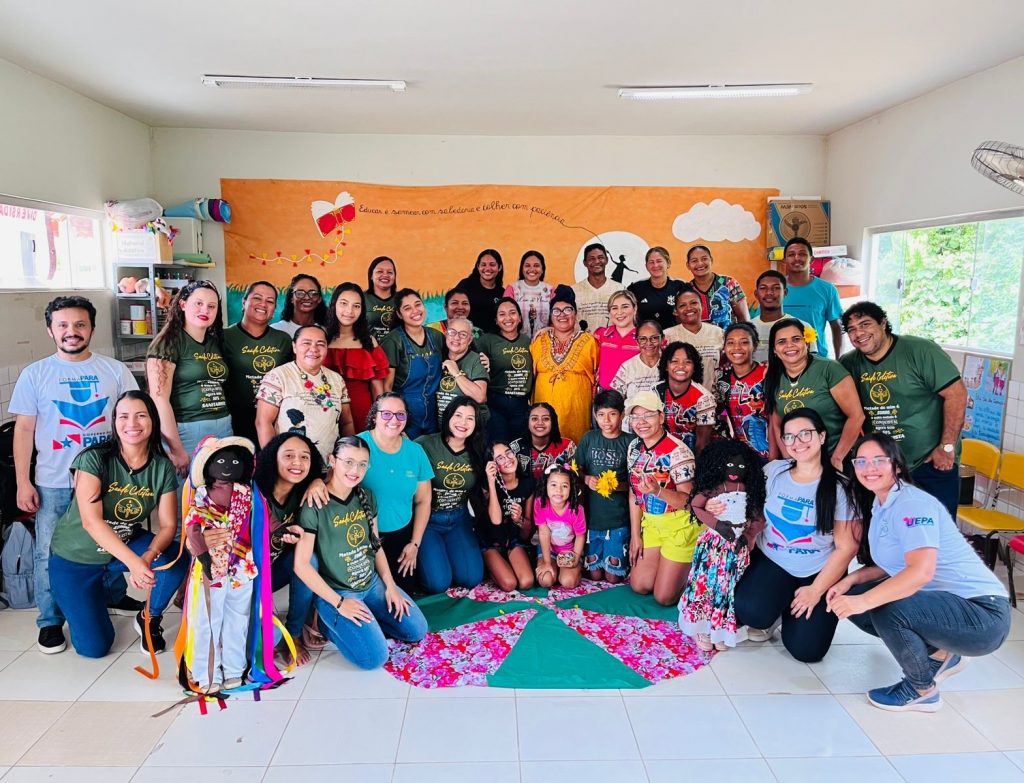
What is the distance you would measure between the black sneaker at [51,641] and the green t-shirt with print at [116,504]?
412 mm

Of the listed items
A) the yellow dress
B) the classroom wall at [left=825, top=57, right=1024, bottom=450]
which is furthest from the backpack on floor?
the classroom wall at [left=825, top=57, right=1024, bottom=450]

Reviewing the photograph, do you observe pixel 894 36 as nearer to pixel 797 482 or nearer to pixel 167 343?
pixel 797 482

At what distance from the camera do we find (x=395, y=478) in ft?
11.3

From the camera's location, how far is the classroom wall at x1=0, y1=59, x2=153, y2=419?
4457 mm

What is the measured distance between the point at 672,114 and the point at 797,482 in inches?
151

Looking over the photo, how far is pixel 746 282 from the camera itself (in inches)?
272

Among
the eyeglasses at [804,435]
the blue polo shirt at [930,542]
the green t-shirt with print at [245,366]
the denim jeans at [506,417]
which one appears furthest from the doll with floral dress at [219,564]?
the blue polo shirt at [930,542]

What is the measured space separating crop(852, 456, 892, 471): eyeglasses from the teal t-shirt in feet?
6.45

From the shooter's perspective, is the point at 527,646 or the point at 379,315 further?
the point at 379,315

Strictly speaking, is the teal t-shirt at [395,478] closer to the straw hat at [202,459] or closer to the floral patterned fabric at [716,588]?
the straw hat at [202,459]

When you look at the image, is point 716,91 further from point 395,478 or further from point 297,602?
point 297,602

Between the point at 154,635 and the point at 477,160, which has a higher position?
the point at 477,160

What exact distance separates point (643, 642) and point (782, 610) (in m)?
0.64

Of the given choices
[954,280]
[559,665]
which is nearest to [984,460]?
[954,280]
